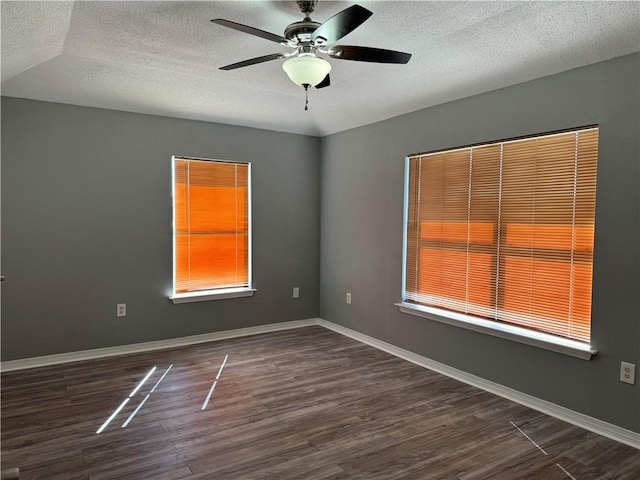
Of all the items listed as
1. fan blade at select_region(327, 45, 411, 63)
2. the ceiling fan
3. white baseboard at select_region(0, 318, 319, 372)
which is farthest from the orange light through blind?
fan blade at select_region(327, 45, 411, 63)

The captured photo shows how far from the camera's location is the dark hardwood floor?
7.54 ft

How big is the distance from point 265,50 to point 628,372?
10.1ft

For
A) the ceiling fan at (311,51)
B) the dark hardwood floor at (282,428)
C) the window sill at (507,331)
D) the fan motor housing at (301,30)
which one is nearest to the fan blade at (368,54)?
the ceiling fan at (311,51)

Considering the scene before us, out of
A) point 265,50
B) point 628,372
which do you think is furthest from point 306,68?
point 628,372

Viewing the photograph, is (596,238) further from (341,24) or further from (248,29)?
(248,29)

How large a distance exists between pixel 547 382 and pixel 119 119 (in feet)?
13.6

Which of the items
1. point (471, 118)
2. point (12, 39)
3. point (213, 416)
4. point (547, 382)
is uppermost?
point (12, 39)

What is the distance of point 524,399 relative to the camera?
Answer: 3104mm

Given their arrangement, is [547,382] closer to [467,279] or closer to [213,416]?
[467,279]

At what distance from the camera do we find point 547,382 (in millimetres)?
2977

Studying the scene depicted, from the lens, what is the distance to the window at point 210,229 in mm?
4402

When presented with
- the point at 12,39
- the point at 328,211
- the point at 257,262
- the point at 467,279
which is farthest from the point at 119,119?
the point at 467,279

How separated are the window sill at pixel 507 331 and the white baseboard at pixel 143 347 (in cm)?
159

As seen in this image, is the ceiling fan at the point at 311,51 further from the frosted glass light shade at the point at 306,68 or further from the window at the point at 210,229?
the window at the point at 210,229
